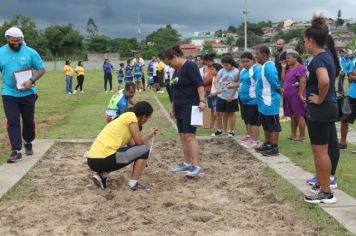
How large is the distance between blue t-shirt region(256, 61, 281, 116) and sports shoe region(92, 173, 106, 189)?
3222mm

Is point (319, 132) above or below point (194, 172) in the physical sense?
above

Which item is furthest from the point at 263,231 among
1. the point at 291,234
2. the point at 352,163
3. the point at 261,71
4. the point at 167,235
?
the point at 261,71

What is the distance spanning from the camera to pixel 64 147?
941cm

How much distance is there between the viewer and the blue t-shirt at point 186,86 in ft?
22.8

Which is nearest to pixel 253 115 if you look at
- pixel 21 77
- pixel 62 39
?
pixel 21 77

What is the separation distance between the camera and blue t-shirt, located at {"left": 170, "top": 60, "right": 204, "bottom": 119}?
6949mm

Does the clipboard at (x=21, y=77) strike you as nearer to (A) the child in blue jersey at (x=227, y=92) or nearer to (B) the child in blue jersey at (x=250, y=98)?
(B) the child in blue jersey at (x=250, y=98)

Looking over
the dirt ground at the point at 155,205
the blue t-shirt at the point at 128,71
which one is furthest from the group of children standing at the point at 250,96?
the blue t-shirt at the point at 128,71

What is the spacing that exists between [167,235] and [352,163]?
4.14 metres

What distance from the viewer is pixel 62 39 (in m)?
102

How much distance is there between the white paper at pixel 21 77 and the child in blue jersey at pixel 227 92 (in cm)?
403

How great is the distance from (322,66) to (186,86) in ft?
7.71

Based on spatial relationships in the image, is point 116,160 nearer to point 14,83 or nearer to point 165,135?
point 14,83

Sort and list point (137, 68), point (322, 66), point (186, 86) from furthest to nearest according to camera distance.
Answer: point (137, 68), point (186, 86), point (322, 66)
